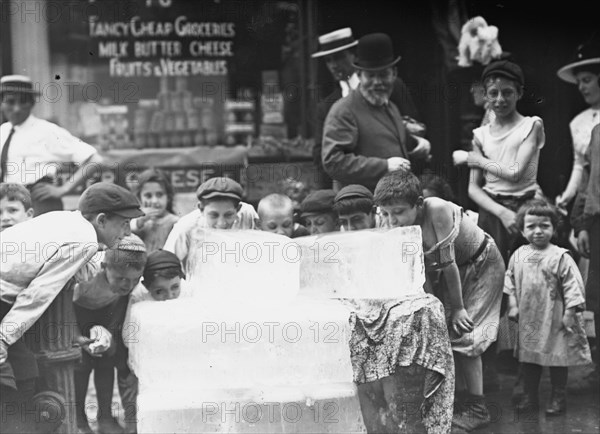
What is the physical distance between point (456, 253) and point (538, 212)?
24.6 inches

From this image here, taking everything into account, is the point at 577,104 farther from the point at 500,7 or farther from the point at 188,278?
the point at 188,278

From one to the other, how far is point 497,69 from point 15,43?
157 inches

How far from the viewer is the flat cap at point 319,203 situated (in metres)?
5.32

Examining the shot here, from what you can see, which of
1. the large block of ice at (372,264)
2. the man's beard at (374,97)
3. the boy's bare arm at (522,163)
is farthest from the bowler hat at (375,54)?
the large block of ice at (372,264)

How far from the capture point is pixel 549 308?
5406 millimetres

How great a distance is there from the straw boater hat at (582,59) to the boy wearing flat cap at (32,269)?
3442 millimetres

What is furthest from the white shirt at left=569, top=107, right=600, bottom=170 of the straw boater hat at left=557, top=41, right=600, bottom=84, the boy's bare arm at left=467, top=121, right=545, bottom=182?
the boy's bare arm at left=467, top=121, right=545, bottom=182

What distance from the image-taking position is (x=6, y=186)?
517 cm

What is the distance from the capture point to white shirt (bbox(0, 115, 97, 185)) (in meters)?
6.23

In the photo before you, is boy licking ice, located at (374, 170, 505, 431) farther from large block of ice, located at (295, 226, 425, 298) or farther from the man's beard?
the man's beard

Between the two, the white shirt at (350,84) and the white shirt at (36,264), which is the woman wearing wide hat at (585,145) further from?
the white shirt at (36,264)

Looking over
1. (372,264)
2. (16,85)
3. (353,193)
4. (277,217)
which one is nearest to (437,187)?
(353,193)

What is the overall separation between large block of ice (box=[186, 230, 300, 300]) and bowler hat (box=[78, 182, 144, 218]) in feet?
1.53

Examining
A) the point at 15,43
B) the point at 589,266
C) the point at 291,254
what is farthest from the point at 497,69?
the point at 15,43
